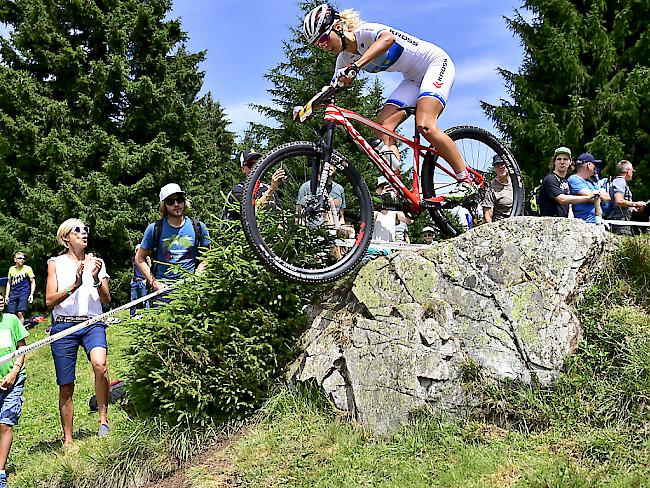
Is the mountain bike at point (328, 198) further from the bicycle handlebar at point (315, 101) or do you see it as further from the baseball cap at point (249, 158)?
the baseball cap at point (249, 158)

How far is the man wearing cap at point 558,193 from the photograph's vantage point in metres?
6.32

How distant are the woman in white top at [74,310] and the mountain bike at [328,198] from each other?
203 centimetres

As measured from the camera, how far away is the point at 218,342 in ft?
16.3

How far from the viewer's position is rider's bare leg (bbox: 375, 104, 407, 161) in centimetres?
529

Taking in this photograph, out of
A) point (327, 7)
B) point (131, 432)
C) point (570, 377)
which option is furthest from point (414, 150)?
point (131, 432)

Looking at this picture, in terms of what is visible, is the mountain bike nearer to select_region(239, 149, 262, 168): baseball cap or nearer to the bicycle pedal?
the bicycle pedal

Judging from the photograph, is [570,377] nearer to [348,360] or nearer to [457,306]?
[457,306]

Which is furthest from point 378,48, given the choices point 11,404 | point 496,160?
point 11,404

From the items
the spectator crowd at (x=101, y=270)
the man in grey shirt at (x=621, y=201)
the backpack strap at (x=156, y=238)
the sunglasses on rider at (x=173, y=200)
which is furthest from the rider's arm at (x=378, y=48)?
the man in grey shirt at (x=621, y=201)

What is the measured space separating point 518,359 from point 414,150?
79.8 inches

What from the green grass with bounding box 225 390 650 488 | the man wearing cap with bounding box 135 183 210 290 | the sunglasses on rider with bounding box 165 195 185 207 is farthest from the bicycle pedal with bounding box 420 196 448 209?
the sunglasses on rider with bounding box 165 195 185 207

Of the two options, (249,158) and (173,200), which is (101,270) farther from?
(249,158)

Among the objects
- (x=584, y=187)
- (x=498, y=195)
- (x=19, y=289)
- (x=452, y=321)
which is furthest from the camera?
(x=19, y=289)

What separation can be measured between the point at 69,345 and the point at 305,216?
274 centimetres
